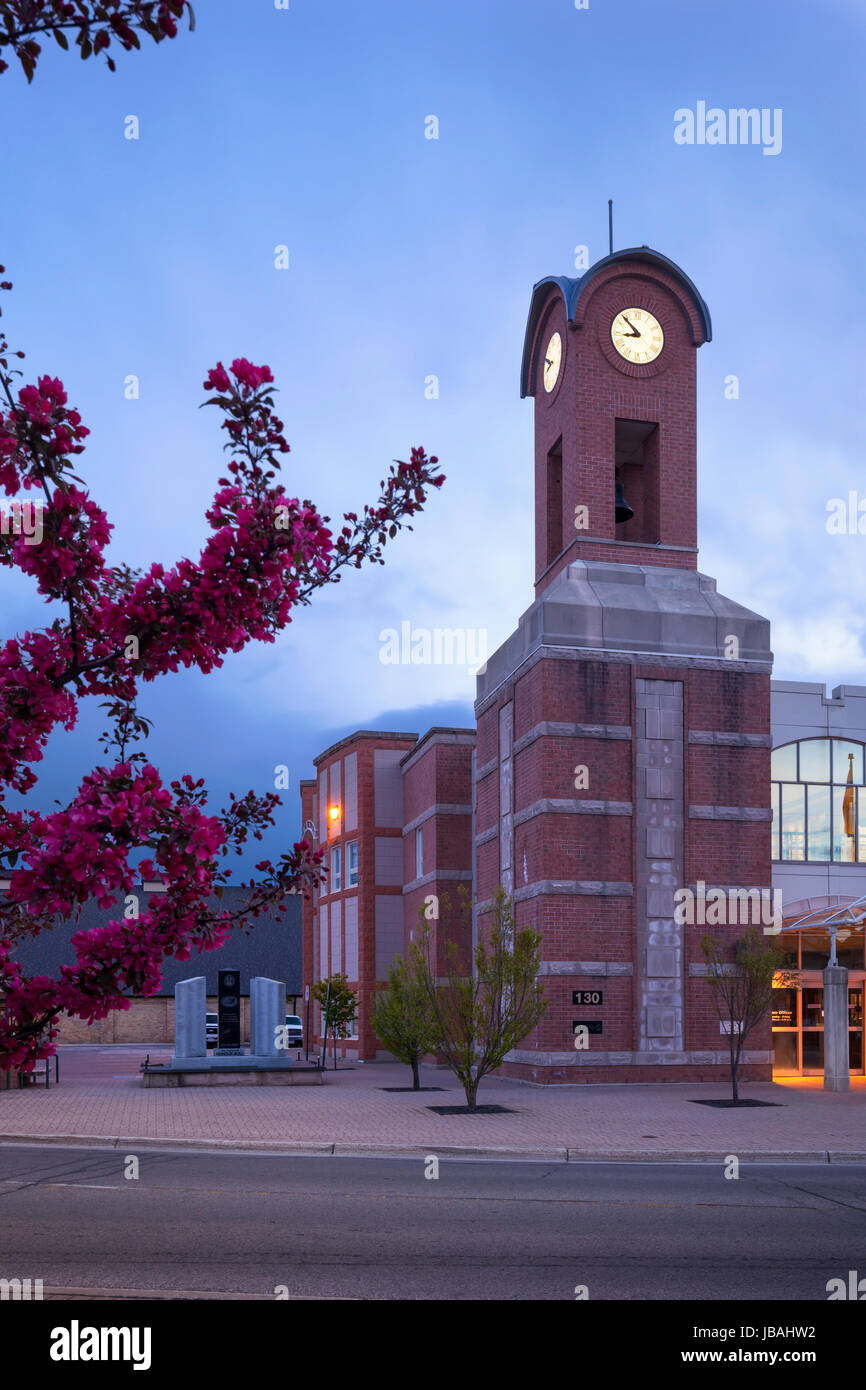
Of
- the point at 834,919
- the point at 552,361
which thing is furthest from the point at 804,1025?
the point at 552,361

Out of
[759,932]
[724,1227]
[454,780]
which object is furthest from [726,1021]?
[724,1227]

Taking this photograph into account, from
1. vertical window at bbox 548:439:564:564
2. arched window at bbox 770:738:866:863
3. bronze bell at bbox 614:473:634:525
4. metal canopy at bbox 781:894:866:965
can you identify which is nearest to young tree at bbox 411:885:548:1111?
metal canopy at bbox 781:894:866:965

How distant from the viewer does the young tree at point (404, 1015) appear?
2631 centimetres

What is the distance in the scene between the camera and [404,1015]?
2684 centimetres

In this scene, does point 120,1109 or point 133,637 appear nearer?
point 133,637

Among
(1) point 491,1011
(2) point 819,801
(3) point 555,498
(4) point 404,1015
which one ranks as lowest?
(4) point 404,1015

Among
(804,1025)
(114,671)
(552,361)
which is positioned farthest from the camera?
(552,361)

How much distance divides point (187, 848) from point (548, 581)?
30142 millimetres

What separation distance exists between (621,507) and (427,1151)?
1890 centimetres

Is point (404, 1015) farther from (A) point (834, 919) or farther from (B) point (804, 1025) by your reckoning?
(B) point (804, 1025)

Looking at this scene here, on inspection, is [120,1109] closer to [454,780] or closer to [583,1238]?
[583,1238]

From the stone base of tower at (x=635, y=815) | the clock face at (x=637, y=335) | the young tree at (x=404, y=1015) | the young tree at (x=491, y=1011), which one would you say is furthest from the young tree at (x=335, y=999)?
the clock face at (x=637, y=335)

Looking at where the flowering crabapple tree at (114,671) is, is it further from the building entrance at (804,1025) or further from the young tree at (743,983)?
the building entrance at (804,1025)

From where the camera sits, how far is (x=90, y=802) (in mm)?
4668
